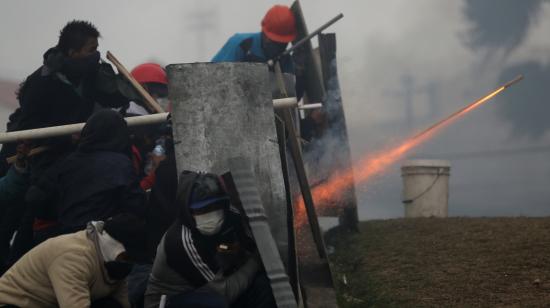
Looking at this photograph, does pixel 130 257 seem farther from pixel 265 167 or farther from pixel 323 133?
pixel 323 133

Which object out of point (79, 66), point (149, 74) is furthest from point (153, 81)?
point (79, 66)

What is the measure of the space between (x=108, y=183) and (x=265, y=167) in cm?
121

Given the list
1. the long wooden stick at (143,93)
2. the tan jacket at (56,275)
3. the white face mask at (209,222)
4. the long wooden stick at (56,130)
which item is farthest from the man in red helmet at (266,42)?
the tan jacket at (56,275)

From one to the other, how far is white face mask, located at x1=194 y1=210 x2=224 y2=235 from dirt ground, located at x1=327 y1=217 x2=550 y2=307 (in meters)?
2.02

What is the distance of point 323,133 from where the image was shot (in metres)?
8.40

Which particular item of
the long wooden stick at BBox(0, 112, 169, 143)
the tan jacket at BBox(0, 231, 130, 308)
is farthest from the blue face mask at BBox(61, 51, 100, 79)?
the tan jacket at BBox(0, 231, 130, 308)

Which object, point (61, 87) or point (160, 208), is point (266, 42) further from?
point (160, 208)

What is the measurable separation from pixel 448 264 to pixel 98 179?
341 cm

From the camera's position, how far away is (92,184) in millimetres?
4379

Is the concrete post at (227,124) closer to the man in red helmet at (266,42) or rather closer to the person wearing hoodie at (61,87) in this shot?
the person wearing hoodie at (61,87)

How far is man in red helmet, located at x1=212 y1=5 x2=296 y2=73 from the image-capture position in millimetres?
7715

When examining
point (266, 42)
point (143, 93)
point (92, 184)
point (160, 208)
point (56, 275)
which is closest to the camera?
point (56, 275)

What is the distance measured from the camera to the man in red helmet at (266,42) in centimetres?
771

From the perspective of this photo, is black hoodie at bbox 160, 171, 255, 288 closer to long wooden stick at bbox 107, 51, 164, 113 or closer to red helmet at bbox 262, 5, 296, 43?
long wooden stick at bbox 107, 51, 164, 113
